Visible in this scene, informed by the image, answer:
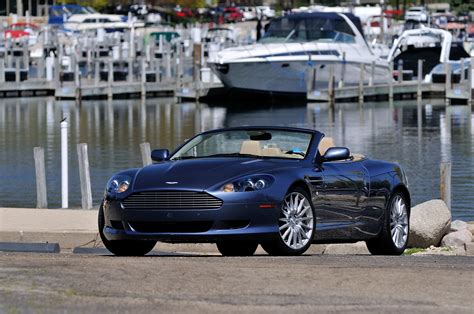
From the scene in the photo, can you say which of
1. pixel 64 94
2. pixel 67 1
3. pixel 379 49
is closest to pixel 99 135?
pixel 64 94

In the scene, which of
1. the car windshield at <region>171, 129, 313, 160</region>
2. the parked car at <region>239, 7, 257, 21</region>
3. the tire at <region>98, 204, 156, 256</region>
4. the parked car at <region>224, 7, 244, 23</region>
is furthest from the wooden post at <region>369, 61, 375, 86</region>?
the parked car at <region>224, 7, 244, 23</region>

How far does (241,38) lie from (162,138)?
140ft

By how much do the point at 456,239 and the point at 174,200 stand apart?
4.70m

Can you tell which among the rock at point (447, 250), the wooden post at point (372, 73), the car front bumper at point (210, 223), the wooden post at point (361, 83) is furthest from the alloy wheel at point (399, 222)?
the wooden post at point (372, 73)

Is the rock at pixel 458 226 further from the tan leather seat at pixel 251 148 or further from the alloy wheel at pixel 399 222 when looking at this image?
the tan leather seat at pixel 251 148

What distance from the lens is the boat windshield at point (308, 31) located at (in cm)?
5319

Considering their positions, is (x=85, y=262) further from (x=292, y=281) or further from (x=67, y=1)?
(x=67, y=1)

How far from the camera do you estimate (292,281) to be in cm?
973

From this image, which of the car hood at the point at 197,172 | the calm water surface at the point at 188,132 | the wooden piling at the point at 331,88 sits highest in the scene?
the car hood at the point at 197,172

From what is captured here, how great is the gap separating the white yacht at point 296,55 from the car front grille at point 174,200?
4069 centimetres

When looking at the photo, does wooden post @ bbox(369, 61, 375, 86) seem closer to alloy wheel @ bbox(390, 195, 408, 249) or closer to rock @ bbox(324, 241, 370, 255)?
rock @ bbox(324, 241, 370, 255)

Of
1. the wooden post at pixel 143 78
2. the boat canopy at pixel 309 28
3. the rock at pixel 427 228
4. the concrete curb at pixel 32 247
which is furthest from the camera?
the wooden post at pixel 143 78

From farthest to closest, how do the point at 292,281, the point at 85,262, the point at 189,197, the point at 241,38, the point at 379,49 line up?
1. the point at 241,38
2. the point at 379,49
3. the point at 189,197
4. the point at 85,262
5. the point at 292,281

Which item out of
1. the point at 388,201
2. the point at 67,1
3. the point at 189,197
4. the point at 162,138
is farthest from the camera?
the point at 67,1
